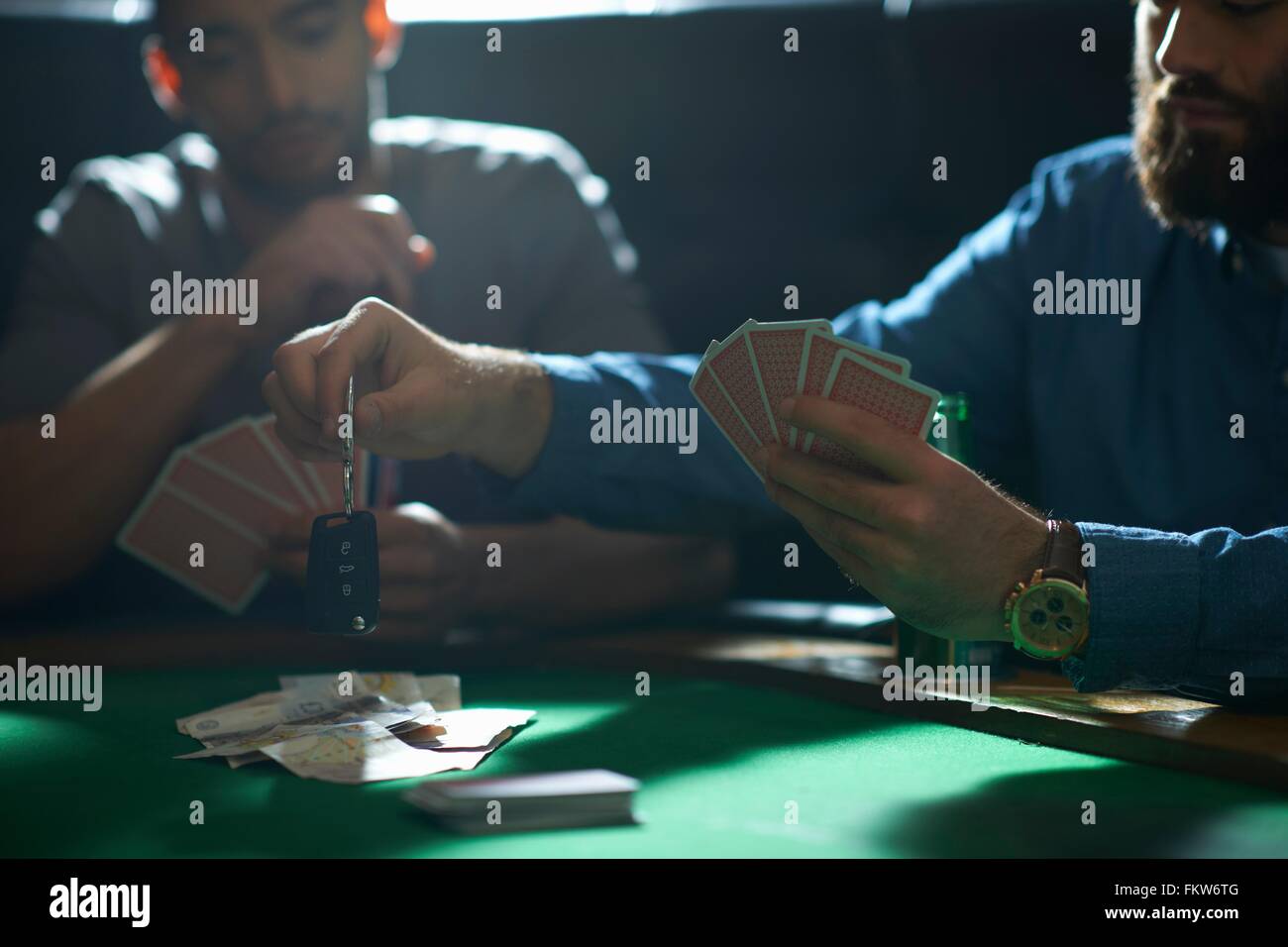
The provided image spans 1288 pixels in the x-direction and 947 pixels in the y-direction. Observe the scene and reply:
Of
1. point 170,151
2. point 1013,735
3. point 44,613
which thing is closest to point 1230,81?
point 1013,735

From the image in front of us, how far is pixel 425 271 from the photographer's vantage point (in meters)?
2.59

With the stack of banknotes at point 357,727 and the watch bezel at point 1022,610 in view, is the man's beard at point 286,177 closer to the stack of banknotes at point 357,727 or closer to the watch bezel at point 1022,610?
the stack of banknotes at point 357,727

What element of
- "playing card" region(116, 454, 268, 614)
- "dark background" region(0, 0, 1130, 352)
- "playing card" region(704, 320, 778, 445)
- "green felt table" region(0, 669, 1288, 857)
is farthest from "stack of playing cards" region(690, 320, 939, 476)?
"dark background" region(0, 0, 1130, 352)

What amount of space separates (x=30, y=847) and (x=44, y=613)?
1304mm

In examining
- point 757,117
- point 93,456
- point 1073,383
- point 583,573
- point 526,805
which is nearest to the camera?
point 526,805

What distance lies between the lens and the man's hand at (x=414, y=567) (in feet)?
5.84

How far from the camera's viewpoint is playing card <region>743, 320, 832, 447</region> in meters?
1.19

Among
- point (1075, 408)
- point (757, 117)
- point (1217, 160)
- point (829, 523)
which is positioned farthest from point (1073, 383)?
point (757, 117)

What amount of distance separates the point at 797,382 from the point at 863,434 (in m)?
0.09

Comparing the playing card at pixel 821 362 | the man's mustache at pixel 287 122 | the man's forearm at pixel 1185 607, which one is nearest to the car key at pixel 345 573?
the playing card at pixel 821 362

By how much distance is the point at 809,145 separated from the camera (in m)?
2.88

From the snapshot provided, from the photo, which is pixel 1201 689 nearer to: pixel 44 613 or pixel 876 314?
pixel 876 314

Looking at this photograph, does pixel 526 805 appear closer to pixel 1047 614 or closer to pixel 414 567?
pixel 1047 614
